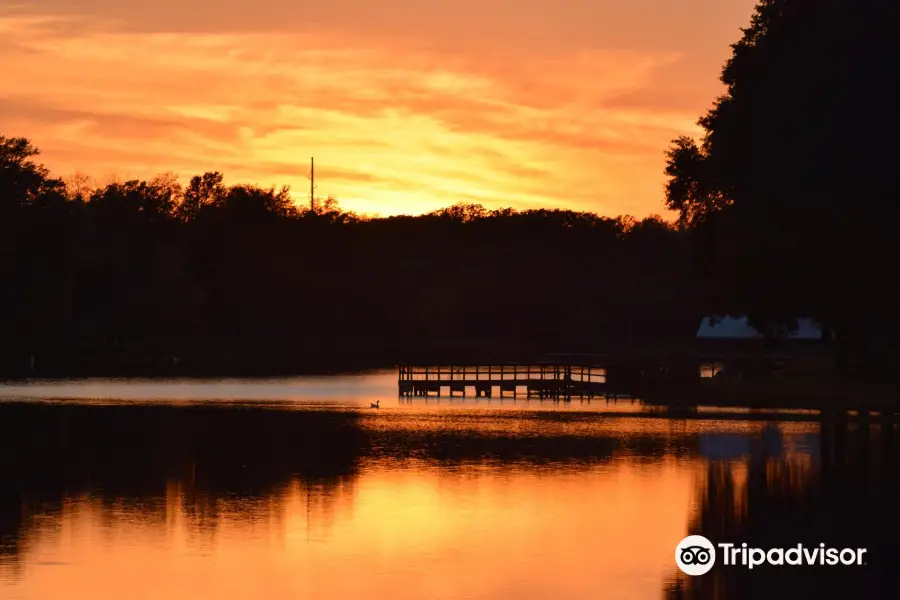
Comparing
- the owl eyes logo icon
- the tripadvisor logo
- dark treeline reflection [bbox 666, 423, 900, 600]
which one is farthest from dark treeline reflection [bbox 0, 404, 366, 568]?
dark treeline reflection [bbox 666, 423, 900, 600]

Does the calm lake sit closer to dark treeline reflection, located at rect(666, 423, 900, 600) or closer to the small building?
dark treeline reflection, located at rect(666, 423, 900, 600)

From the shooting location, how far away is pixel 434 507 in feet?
91.2

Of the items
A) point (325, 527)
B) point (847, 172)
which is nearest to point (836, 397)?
point (847, 172)

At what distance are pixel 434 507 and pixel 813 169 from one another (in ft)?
90.3

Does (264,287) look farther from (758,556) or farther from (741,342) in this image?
(758,556)

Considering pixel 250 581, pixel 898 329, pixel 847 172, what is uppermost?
pixel 847 172

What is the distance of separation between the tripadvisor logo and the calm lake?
0.28m

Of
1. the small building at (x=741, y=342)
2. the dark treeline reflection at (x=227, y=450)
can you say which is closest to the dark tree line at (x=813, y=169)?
the dark treeline reflection at (x=227, y=450)

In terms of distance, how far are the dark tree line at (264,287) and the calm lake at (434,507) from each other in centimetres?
7415

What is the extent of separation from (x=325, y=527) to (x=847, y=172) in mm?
31261

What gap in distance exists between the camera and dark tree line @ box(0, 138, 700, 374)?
132500mm

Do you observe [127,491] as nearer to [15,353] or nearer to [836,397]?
[836,397]

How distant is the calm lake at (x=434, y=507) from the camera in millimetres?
19703

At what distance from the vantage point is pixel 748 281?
5916cm
